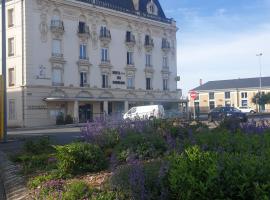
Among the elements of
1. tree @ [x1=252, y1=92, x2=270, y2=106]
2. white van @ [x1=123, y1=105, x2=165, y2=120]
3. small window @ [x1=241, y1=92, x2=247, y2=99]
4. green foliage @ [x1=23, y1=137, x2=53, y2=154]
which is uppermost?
small window @ [x1=241, y1=92, x2=247, y2=99]

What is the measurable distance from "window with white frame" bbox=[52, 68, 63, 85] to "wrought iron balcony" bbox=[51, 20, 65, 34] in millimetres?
4127

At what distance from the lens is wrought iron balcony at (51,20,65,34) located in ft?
163

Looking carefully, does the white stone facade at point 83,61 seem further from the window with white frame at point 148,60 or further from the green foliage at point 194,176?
the green foliage at point 194,176

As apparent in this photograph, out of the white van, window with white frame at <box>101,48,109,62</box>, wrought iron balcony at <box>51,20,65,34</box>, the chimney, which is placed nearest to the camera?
the white van

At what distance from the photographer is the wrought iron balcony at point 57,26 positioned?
49.6 meters

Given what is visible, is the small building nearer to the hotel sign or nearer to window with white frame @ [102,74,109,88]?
the hotel sign

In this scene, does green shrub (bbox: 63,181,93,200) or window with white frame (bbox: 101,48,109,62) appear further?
window with white frame (bbox: 101,48,109,62)

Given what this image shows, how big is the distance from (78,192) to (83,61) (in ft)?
154

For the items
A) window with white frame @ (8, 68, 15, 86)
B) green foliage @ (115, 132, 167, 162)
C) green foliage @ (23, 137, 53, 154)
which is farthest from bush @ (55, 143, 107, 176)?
window with white frame @ (8, 68, 15, 86)

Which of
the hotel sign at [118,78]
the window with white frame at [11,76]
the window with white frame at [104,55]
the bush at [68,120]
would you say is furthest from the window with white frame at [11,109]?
the hotel sign at [118,78]

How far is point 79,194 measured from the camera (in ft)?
22.2

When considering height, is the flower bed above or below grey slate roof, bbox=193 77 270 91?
below

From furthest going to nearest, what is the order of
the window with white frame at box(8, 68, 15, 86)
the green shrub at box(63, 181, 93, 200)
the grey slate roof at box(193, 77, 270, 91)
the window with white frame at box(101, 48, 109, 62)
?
the grey slate roof at box(193, 77, 270, 91) < the window with white frame at box(101, 48, 109, 62) < the window with white frame at box(8, 68, 15, 86) < the green shrub at box(63, 181, 93, 200)

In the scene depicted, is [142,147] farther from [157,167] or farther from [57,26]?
[57,26]
